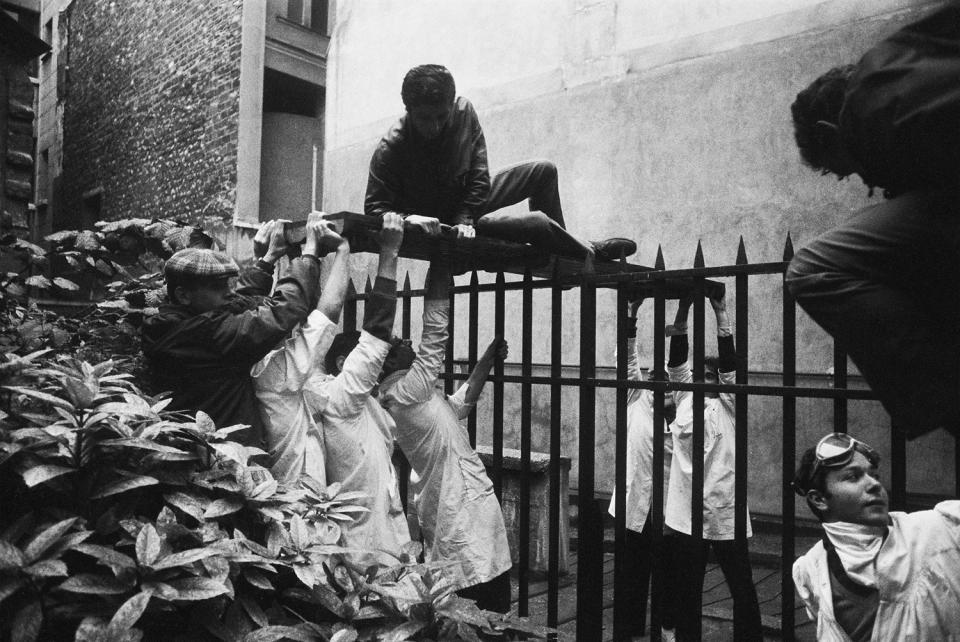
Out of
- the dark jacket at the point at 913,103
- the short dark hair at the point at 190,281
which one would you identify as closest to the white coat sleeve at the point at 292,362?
the short dark hair at the point at 190,281

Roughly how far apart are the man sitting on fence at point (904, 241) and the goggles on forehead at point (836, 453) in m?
1.10

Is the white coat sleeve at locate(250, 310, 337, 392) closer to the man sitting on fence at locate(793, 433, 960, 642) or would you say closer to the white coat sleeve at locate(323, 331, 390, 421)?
the white coat sleeve at locate(323, 331, 390, 421)

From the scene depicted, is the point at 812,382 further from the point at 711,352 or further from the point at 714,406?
the point at 714,406

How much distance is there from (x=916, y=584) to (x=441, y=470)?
7.21ft

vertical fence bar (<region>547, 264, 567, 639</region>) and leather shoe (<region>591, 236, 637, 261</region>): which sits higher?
leather shoe (<region>591, 236, 637, 261</region>)

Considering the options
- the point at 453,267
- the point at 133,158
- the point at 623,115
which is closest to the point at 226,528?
the point at 453,267

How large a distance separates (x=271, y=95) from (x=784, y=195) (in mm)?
10612

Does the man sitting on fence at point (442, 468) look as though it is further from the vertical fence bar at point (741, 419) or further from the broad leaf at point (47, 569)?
the broad leaf at point (47, 569)

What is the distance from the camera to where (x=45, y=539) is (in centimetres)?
171

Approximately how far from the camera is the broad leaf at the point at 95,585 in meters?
1.68

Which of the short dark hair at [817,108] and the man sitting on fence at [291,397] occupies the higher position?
the short dark hair at [817,108]

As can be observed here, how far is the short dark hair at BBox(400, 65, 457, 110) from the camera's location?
3518 millimetres

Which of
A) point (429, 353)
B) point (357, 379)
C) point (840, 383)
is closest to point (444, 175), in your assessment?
point (429, 353)

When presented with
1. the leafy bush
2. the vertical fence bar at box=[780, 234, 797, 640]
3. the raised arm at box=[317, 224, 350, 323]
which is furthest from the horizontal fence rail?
the leafy bush
